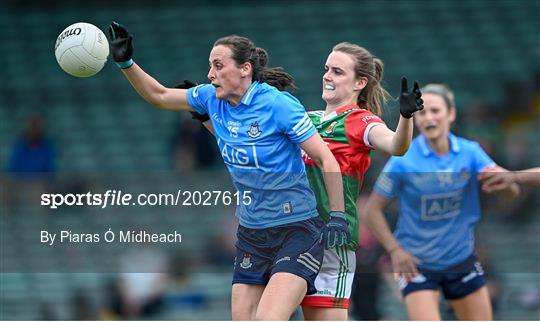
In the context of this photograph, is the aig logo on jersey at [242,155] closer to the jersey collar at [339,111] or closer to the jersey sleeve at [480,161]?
the jersey collar at [339,111]

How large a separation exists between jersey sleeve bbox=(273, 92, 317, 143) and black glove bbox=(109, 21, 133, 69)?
0.75 meters

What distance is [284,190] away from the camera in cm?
546

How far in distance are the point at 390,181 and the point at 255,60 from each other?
1696 millimetres

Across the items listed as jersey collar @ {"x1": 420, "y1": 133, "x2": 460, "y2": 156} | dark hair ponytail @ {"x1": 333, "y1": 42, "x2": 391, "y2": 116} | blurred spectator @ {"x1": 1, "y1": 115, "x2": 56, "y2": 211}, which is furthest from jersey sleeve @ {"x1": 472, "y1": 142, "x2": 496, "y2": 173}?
blurred spectator @ {"x1": 1, "y1": 115, "x2": 56, "y2": 211}

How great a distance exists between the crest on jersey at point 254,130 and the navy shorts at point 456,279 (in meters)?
1.84

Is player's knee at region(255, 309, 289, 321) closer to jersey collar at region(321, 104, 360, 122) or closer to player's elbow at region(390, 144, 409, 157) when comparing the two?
player's elbow at region(390, 144, 409, 157)

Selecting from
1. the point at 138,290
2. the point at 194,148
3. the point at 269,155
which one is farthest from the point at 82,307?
the point at 269,155

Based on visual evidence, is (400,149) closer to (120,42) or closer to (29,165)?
(120,42)

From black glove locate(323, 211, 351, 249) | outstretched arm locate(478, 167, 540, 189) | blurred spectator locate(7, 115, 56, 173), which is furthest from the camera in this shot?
blurred spectator locate(7, 115, 56, 173)

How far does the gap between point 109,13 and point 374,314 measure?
677 centimetres

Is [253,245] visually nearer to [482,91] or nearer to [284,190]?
[284,190]

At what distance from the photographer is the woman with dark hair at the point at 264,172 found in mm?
5371

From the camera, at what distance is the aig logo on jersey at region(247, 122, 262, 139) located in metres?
5.44

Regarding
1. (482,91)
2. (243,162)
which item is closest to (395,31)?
(482,91)
